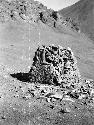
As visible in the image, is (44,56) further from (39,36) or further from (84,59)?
(39,36)

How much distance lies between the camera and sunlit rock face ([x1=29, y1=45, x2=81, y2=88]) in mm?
19688

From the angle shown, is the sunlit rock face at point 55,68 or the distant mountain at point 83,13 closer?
the sunlit rock face at point 55,68

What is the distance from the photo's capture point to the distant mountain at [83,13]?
107550mm

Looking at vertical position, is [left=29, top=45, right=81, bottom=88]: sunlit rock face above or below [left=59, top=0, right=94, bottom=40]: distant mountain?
below

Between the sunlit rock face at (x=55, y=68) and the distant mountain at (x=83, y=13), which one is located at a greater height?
the distant mountain at (x=83, y=13)

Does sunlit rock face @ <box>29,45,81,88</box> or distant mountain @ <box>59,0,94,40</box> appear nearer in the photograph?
sunlit rock face @ <box>29,45,81,88</box>

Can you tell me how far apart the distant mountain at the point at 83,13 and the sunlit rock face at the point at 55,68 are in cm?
8297

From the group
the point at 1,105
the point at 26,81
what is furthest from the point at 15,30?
the point at 1,105

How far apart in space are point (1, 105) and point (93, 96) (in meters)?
5.77

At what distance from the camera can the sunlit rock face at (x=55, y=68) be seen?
64.6 ft

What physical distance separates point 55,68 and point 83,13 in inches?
3962

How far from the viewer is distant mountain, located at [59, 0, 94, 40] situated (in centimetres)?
10755

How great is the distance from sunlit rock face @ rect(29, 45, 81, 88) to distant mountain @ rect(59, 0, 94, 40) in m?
83.0

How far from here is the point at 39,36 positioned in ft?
213
